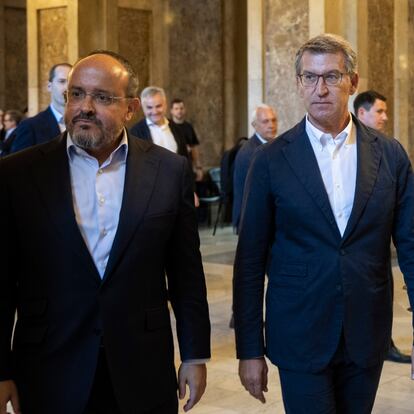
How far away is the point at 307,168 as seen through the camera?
318cm

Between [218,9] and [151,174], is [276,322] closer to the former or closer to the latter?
[151,174]

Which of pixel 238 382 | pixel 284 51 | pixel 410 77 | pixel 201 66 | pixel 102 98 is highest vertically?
pixel 201 66

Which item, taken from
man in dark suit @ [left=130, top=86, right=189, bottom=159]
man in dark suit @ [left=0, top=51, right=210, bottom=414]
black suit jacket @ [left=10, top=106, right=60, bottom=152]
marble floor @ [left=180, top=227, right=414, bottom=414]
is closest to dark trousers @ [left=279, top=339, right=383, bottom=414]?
man in dark suit @ [left=0, top=51, right=210, bottom=414]

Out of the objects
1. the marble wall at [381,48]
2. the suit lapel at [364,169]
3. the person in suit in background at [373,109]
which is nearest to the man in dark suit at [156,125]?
the person in suit in background at [373,109]

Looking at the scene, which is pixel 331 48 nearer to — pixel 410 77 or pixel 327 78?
pixel 327 78

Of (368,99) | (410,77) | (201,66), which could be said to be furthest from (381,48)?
(201,66)

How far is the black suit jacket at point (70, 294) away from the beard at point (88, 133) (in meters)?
0.11

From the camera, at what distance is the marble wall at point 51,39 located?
11570 millimetres

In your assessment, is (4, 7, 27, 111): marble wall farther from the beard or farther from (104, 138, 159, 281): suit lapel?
the beard

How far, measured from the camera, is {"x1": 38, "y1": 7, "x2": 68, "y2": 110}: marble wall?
11570 millimetres

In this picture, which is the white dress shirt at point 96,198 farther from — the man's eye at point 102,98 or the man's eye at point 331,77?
the man's eye at point 331,77

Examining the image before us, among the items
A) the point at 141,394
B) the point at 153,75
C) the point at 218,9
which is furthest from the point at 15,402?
the point at 218,9

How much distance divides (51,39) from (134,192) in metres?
9.14

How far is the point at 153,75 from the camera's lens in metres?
13.1
